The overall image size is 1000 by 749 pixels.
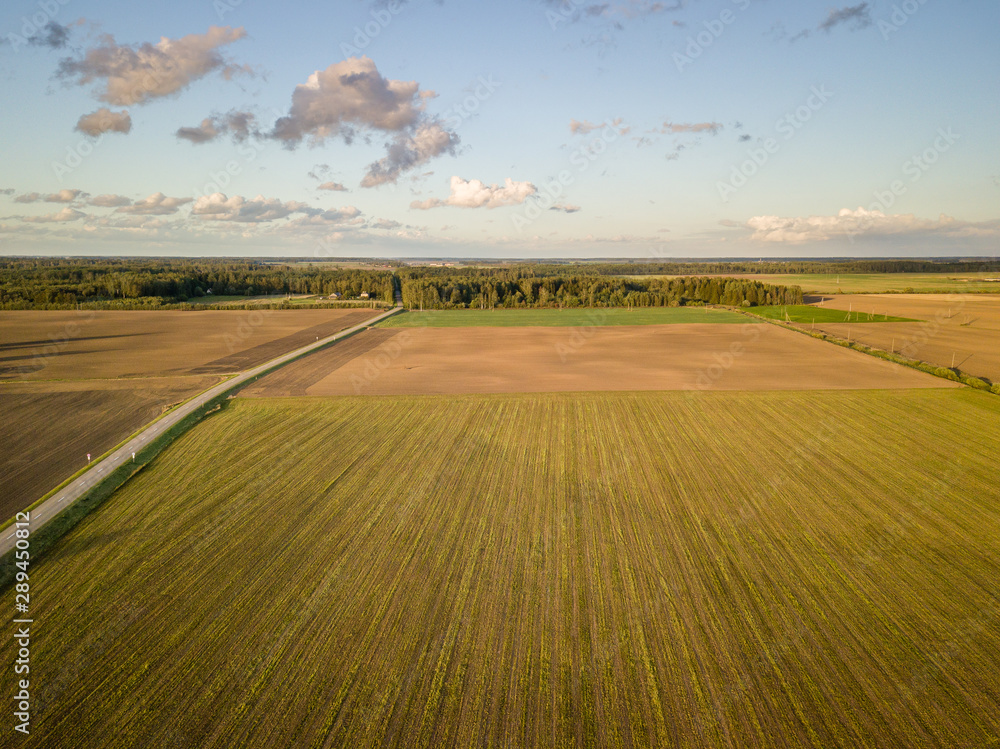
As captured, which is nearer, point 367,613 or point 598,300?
point 367,613

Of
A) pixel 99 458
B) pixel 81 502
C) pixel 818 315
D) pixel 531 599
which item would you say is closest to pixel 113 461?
pixel 99 458

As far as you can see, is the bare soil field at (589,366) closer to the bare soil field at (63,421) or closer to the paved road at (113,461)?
the paved road at (113,461)

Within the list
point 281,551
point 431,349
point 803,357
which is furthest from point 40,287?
point 803,357

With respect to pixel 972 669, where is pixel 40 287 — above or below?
above

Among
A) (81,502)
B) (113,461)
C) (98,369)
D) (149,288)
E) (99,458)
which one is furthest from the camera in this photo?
(149,288)

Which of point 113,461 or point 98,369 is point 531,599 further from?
point 98,369

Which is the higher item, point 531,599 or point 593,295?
point 593,295

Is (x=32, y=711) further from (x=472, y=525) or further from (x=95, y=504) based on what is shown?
(x=472, y=525)

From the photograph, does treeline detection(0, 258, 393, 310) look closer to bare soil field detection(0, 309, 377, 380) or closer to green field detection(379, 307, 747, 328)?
bare soil field detection(0, 309, 377, 380)
